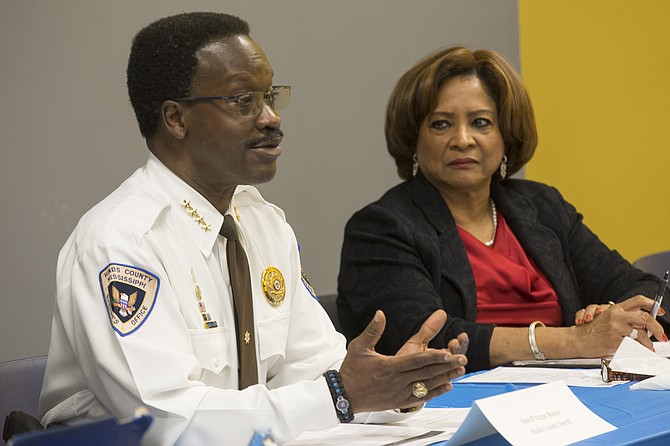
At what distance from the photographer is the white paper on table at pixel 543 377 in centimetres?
221

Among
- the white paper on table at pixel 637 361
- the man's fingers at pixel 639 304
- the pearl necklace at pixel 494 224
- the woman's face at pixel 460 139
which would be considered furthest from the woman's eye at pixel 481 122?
the white paper on table at pixel 637 361

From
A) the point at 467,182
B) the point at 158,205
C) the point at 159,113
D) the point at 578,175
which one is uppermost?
the point at 159,113

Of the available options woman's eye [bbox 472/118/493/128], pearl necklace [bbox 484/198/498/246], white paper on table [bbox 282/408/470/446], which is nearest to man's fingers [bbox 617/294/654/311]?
pearl necklace [bbox 484/198/498/246]

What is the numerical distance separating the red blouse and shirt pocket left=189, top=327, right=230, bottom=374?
4.07ft

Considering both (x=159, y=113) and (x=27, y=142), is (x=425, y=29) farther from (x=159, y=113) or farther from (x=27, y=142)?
(x=159, y=113)

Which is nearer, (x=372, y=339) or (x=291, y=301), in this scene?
(x=372, y=339)

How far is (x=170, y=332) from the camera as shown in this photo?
1.83 m

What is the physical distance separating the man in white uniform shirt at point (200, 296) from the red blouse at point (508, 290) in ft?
2.72

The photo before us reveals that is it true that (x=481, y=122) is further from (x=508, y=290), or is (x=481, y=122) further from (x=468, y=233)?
(x=508, y=290)

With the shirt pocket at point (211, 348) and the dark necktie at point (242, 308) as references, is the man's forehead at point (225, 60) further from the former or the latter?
the shirt pocket at point (211, 348)

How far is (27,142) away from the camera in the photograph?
306 cm

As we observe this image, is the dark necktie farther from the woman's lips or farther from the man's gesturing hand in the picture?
the woman's lips

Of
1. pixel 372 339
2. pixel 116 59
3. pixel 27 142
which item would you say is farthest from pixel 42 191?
pixel 372 339

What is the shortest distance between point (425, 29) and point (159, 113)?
2.32 m
